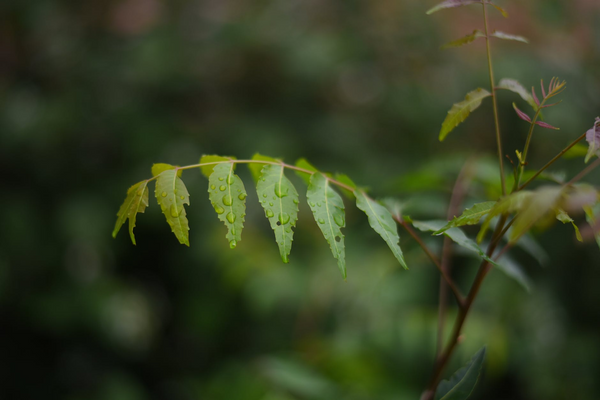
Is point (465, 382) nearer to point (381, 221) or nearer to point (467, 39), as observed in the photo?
point (381, 221)

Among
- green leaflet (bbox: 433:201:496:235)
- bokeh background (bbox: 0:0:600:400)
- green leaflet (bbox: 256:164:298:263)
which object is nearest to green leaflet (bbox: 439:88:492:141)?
green leaflet (bbox: 433:201:496:235)

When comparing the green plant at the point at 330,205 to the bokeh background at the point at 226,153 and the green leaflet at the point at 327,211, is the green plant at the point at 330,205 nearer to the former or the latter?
the green leaflet at the point at 327,211

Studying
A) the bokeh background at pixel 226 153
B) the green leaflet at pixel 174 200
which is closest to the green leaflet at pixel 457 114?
the green leaflet at pixel 174 200

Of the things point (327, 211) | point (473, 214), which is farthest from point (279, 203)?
point (473, 214)

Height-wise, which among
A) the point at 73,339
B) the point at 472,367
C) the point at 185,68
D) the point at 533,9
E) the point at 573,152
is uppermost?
the point at 533,9

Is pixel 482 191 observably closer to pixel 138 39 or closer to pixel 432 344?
pixel 432 344

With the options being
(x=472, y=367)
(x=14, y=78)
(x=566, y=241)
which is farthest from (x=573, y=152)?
(x=14, y=78)
